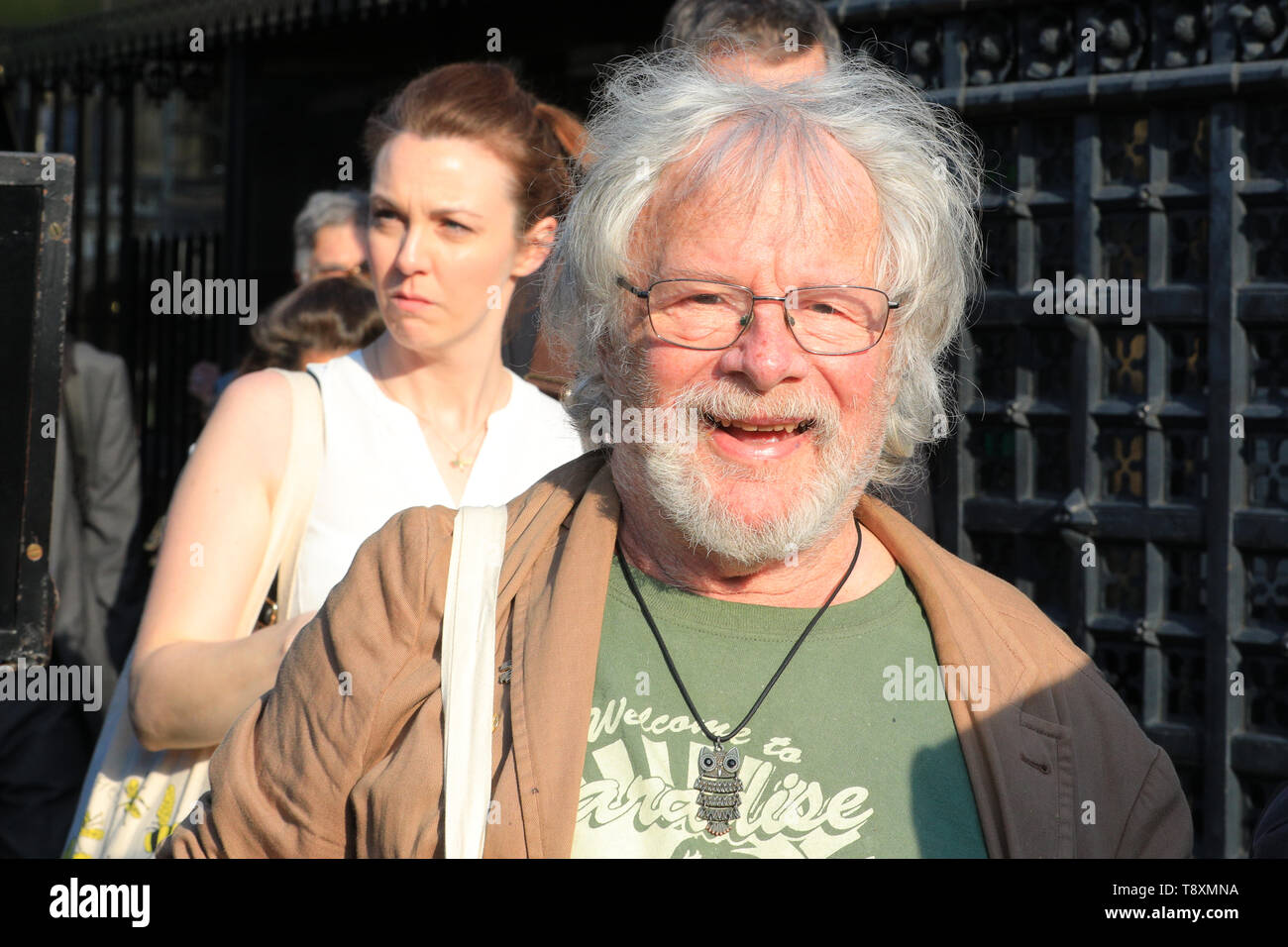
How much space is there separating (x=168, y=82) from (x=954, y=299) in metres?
6.14

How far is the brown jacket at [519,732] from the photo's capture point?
1.83 m

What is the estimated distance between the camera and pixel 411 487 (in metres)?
2.93

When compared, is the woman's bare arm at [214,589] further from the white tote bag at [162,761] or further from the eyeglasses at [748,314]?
the eyeglasses at [748,314]

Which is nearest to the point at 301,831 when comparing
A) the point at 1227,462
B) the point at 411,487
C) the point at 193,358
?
the point at 411,487

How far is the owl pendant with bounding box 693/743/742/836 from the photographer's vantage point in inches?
74.0

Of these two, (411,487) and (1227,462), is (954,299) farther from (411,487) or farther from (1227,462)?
(1227,462)

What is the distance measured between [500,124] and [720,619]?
1.55 meters

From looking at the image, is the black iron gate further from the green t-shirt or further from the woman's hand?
the woman's hand

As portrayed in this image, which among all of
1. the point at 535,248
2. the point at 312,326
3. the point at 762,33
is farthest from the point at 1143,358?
the point at 312,326

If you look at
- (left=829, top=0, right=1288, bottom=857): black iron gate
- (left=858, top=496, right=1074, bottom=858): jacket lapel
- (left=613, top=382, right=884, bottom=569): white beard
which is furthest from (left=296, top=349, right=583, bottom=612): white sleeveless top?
(left=829, top=0, right=1288, bottom=857): black iron gate

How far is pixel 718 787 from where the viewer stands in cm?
190

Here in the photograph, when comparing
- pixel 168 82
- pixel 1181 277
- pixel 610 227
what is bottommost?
pixel 610 227

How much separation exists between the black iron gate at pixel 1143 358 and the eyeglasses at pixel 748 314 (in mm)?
1656

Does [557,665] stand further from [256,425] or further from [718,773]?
[256,425]
